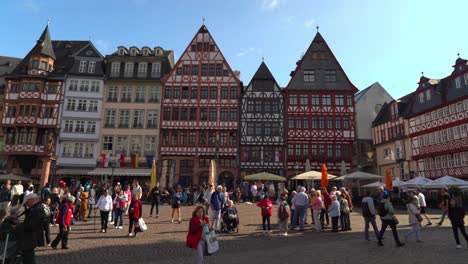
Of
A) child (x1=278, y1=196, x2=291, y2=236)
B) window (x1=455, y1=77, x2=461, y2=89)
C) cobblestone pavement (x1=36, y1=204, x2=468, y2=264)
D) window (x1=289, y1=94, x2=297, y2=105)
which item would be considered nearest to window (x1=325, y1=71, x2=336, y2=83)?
window (x1=289, y1=94, x2=297, y2=105)

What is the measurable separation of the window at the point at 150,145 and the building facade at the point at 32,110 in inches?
351

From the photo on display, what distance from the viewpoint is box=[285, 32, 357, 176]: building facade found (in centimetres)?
3494

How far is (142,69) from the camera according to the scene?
124 ft

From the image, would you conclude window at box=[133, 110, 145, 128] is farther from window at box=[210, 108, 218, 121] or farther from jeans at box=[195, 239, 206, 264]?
jeans at box=[195, 239, 206, 264]

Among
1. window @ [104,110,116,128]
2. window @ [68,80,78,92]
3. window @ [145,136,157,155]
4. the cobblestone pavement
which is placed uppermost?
window @ [68,80,78,92]

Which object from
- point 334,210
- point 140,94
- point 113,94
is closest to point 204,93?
point 140,94

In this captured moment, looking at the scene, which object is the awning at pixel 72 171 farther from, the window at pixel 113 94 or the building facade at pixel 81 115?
the window at pixel 113 94

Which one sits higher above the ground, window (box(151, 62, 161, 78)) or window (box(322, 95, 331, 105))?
window (box(151, 62, 161, 78))

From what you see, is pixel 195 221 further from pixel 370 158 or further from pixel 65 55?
pixel 65 55

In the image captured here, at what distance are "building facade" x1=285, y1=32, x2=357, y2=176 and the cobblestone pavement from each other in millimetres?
22244

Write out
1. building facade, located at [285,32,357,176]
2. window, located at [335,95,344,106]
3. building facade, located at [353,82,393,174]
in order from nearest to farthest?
1. building facade, located at [285,32,357,176]
2. window, located at [335,95,344,106]
3. building facade, located at [353,82,393,174]

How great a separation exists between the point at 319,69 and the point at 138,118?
66.6 ft

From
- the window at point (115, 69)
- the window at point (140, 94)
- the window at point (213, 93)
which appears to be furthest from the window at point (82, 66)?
the window at point (213, 93)

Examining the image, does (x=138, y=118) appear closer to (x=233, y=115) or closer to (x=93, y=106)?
(x=93, y=106)
